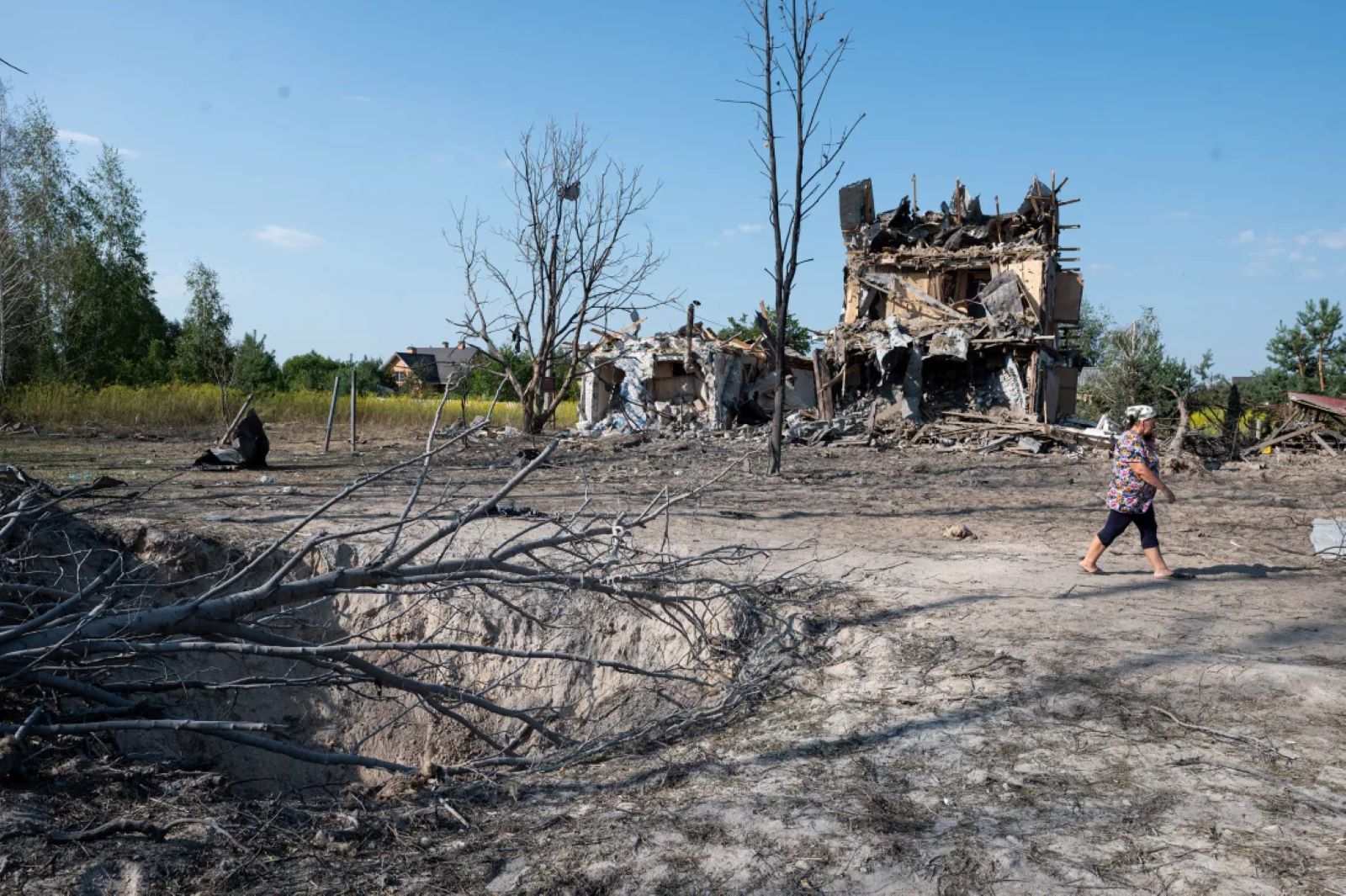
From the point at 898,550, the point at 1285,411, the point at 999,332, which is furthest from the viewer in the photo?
the point at 999,332

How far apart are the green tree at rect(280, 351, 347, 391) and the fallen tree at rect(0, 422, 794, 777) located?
3765 cm

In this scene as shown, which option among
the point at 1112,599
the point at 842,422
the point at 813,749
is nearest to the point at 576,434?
the point at 842,422

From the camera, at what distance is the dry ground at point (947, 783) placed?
2893 mm

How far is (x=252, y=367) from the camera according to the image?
30609mm

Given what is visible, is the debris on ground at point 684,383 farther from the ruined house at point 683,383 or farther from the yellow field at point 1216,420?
the yellow field at point 1216,420

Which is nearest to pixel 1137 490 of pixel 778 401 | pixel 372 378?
pixel 778 401

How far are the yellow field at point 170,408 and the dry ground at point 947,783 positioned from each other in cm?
1355

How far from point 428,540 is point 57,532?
15.9 feet

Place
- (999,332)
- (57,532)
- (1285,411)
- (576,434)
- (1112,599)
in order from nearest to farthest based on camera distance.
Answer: (1112,599) < (57,532) < (1285,411) < (999,332) < (576,434)

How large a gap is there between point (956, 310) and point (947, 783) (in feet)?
63.7

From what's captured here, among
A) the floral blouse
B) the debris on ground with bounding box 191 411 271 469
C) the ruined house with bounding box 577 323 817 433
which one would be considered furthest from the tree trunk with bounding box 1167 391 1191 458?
the debris on ground with bounding box 191 411 271 469

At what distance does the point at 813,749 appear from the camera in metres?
3.98

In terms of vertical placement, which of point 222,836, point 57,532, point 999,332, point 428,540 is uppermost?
point 999,332

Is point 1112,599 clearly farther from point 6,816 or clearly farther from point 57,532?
point 57,532
